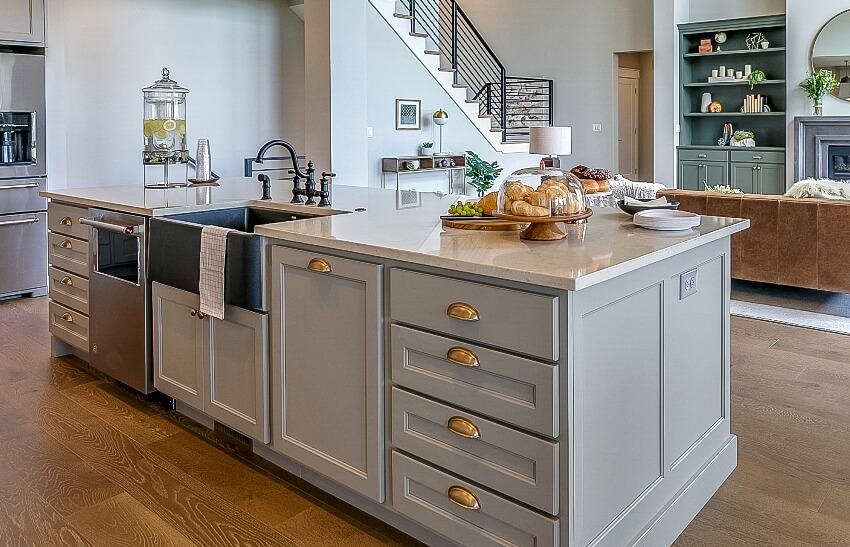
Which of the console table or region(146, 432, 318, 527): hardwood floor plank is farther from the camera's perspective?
the console table

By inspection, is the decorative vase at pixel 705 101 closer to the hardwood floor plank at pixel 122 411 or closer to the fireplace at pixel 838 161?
the fireplace at pixel 838 161

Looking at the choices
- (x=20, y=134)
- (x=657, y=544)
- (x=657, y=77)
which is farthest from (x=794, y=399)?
(x=657, y=77)

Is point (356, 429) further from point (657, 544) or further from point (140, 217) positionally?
point (140, 217)

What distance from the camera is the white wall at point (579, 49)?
36.3 ft

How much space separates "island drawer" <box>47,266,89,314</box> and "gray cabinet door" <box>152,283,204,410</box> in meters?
0.75

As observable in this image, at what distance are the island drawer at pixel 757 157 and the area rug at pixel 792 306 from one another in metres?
4.24

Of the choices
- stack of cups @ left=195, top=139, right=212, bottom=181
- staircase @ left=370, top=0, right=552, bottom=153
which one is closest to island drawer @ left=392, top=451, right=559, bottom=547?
stack of cups @ left=195, top=139, right=212, bottom=181

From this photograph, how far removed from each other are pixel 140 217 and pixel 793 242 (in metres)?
4.12

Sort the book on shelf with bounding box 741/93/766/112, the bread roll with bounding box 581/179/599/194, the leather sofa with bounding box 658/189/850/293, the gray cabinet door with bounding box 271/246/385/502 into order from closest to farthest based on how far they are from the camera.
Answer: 1. the gray cabinet door with bounding box 271/246/385/502
2. the bread roll with bounding box 581/179/599/194
3. the leather sofa with bounding box 658/189/850/293
4. the book on shelf with bounding box 741/93/766/112

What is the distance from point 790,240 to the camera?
200 inches

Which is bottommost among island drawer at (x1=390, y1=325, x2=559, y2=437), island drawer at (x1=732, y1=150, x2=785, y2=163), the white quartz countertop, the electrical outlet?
island drawer at (x1=390, y1=325, x2=559, y2=437)

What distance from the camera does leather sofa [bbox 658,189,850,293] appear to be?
488 cm

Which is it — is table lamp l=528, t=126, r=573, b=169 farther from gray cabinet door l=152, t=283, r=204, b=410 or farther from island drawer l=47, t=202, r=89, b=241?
gray cabinet door l=152, t=283, r=204, b=410

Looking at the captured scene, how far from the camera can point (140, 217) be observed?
10.6 feet
